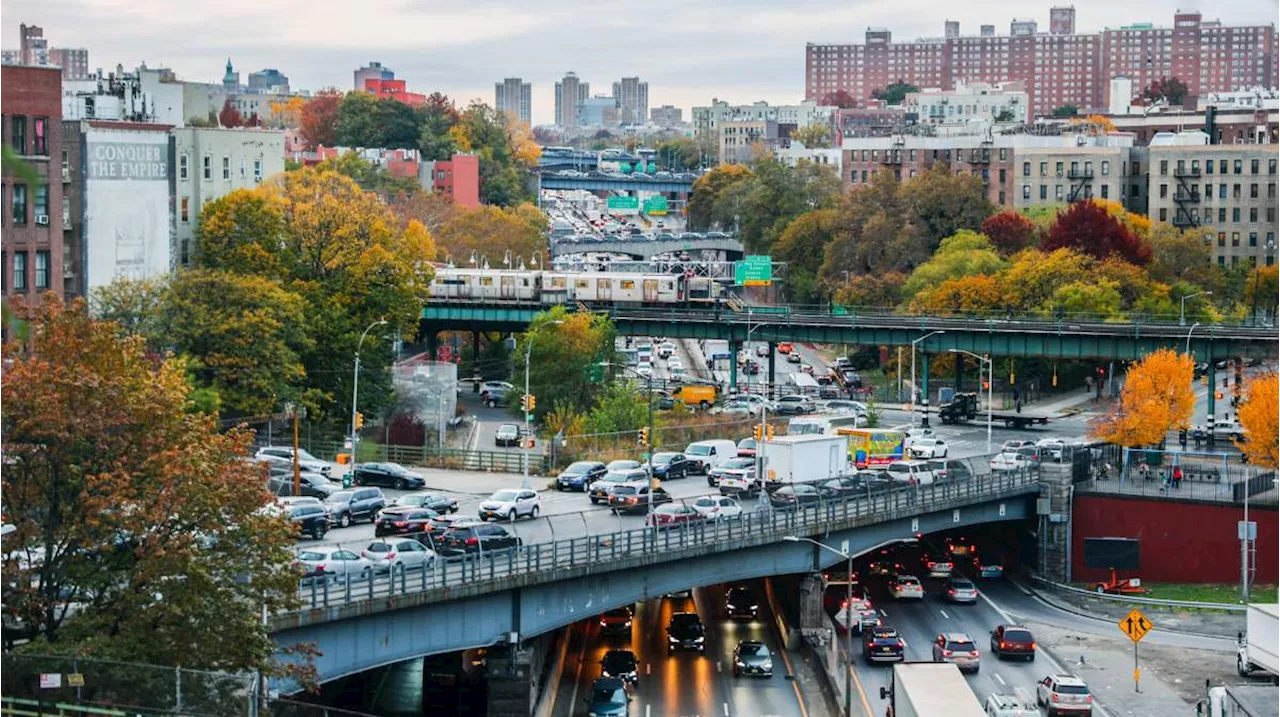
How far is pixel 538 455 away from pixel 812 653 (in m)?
22.7

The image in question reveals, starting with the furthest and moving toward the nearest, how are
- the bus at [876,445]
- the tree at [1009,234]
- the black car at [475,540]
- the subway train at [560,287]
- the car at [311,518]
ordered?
the tree at [1009,234], the subway train at [560,287], the bus at [876,445], the car at [311,518], the black car at [475,540]

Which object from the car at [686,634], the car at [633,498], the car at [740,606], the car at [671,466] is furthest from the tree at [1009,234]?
the car at [686,634]

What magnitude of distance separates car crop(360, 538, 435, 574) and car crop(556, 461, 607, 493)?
70.9ft

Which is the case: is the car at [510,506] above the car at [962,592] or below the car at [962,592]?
above

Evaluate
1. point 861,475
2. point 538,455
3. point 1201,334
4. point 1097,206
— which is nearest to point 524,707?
point 861,475

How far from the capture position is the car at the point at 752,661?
214ft

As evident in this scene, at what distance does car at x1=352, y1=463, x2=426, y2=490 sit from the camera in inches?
3031

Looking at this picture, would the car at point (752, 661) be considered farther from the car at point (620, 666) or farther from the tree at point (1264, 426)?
the tree at point (1264, 426)

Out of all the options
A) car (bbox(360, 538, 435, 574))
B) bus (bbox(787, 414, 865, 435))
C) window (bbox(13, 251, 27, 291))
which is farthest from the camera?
bus (bbox(787, 414, 865, 435))

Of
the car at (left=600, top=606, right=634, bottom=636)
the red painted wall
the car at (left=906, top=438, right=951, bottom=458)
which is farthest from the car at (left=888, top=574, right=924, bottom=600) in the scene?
the car at (left=906, top=438, right=951, bottom=458)

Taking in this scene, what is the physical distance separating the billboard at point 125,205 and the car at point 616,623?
31.2m

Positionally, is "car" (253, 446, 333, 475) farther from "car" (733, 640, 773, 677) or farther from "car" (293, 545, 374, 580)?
"car" (293, 545, 374, 580)

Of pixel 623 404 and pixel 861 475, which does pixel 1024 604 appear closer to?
pixel 861 475

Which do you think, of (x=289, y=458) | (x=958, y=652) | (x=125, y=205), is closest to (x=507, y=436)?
(x=125, y=205)
